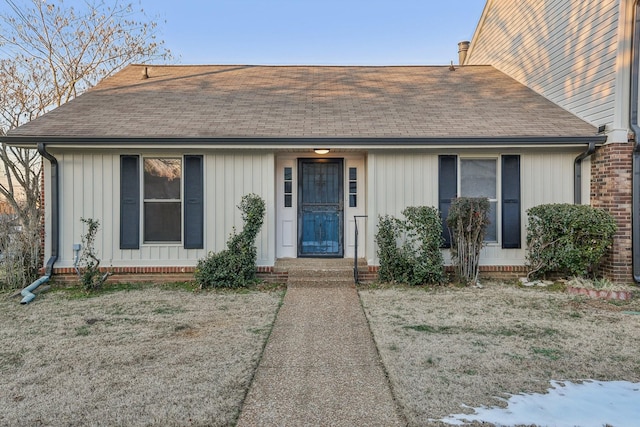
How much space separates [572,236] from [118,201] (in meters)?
7.45

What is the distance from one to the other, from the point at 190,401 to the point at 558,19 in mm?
9425

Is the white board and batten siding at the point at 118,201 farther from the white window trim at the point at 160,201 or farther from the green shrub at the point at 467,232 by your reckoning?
the green shrub at the point at 467,232

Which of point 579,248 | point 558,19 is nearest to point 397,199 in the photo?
point 579,248

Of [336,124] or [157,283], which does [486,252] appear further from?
[157,283]

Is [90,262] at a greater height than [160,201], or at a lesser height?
lesser

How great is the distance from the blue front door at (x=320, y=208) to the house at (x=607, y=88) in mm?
4419

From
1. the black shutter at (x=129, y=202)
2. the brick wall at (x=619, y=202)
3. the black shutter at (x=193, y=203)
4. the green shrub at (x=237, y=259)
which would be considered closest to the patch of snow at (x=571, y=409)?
the brick wall at (x=619, y=202)

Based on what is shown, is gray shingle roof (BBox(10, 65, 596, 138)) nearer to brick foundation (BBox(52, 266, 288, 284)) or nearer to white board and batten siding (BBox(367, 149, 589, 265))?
white board and batten siding (BBox(367, 149, 589, 265))

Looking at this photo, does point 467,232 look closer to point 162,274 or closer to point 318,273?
point 318,273

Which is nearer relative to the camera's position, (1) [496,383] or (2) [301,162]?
(1) [496,383]

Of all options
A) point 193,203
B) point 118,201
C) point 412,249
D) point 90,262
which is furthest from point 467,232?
point 90,262

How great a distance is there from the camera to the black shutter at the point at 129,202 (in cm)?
700

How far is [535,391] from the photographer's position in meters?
3.03

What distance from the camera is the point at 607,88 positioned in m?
6.72
